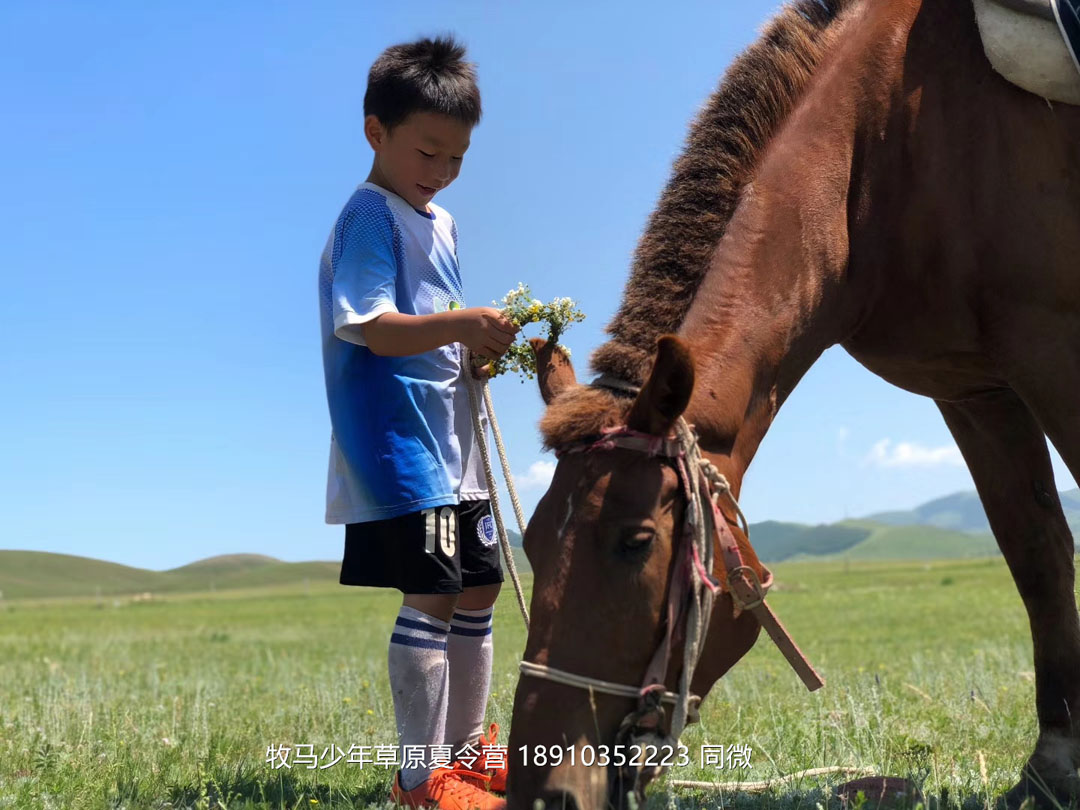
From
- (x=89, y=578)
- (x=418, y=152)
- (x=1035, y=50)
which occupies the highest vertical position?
(x=1035, y=50)

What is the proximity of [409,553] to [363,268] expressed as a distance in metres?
0.99

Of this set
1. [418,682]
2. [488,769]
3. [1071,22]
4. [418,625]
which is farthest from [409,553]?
[1071,22]

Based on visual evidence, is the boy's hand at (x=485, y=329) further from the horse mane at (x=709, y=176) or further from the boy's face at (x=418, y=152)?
the boy's face at (x=418, y=152)

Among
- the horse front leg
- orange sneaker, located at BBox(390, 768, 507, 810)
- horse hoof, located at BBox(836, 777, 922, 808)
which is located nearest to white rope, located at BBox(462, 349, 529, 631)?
orange sneaker, located at BBox(390, 768, 507, 810)

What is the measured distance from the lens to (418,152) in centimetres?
338

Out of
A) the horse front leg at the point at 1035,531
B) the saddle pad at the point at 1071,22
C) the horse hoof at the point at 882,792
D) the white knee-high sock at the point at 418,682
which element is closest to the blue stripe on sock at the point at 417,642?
the white knee-high sock at the point at 418,682

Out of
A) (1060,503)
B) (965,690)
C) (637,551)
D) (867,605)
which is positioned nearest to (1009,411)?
(1060,503)

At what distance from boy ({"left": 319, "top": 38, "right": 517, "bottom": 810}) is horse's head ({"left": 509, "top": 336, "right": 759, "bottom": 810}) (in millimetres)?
752

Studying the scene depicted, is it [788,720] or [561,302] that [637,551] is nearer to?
[561,302]

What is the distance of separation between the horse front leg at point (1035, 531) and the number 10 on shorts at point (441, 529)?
2023mm

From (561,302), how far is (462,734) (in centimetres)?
170

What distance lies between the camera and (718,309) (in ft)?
8.90

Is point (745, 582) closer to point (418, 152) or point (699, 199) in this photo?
point (699, 199)

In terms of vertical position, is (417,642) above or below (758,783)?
above
